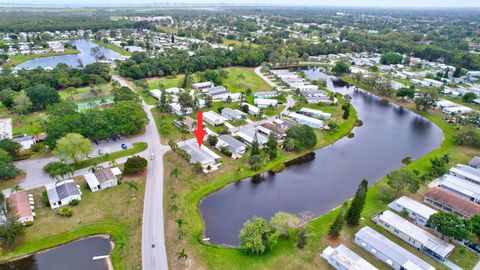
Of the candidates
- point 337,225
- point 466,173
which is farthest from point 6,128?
point 466,173

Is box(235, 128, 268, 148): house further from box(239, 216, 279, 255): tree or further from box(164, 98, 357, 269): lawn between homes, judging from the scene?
box(239, 216, 279, 255): tree

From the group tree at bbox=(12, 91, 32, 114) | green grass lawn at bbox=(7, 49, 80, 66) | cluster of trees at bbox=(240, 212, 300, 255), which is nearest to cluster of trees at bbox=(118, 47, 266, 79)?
tree at bbox=(12, 91, 32, 114)

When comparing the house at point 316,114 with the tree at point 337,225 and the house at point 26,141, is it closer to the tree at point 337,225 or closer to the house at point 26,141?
the tree at point 337,225

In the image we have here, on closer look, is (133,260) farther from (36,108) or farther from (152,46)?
(152,46)

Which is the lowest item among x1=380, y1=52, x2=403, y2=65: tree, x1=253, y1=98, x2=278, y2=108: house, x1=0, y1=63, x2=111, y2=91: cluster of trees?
x1=253, y1=98, x2=278, y2=108: house

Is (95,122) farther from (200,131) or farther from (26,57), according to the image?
(26,57)

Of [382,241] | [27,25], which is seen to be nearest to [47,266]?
[382,241]

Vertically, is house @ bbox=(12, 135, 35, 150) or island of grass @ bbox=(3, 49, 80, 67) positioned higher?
island of grass @ bbox=(3, 49, 80, 67)

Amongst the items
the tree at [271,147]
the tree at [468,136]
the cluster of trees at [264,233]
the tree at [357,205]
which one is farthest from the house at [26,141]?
the tree at [468,136]
